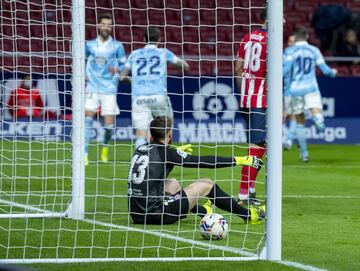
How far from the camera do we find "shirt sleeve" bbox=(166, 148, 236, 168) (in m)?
8.96

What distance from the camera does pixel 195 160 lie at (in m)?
9.15

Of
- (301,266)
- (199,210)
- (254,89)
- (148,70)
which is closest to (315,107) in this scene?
(148,70)

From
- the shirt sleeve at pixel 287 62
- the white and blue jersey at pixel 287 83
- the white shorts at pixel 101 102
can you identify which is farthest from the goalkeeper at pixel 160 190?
the white and blue jersey at pixel 287 83

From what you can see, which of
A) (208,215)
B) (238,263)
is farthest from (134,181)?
(238,263)

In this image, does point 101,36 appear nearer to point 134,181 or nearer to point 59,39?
point 59,39

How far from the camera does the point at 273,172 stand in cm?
791

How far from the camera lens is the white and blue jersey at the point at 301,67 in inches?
744

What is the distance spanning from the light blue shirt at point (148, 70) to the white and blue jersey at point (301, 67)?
12.1 ft

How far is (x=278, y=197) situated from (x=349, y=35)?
60.9ft

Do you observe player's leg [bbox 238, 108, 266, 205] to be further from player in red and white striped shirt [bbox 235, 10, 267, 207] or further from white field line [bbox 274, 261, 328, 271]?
white field line [bbox 274, 261, 328, 271]

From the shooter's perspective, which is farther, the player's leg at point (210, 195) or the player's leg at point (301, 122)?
the player's leg at point (301, 122)

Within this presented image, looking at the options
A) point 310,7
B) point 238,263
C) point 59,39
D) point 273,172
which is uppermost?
point 310,7

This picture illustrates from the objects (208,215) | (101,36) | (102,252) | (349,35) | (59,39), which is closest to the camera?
(102,252)

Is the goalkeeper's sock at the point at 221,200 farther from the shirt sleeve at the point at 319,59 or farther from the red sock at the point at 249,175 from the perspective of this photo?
the shirt sleeve at the point at 319,59
